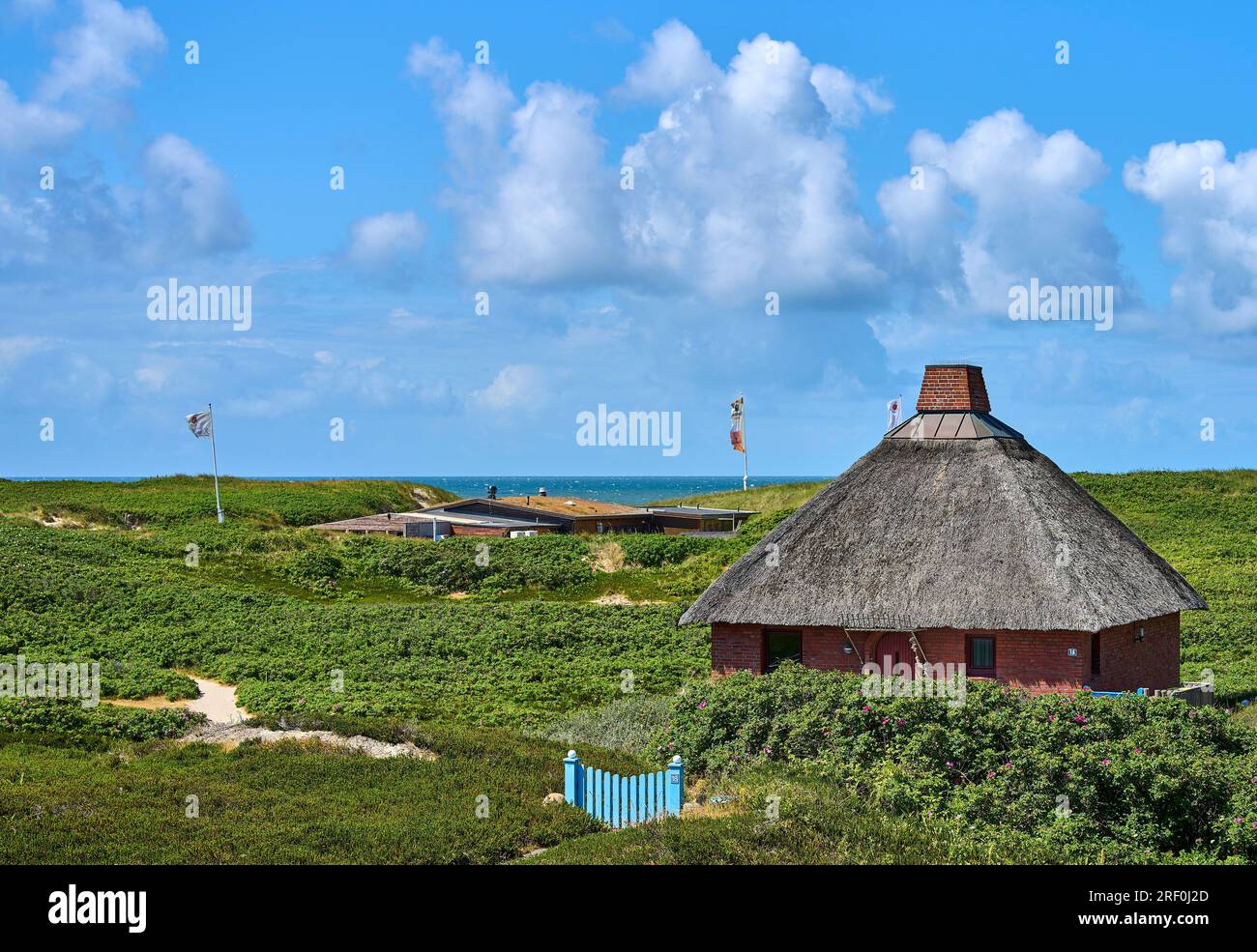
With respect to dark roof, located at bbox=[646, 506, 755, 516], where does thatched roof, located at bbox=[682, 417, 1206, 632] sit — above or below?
below

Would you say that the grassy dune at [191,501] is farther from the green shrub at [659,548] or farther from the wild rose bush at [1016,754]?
the wild rose bush at [1016,754]

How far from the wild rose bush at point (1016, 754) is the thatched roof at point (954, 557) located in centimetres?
468

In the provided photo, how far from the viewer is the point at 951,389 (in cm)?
2823

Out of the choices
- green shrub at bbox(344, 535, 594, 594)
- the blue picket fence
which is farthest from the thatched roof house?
green shrub at bbox(344, 535, 594, 594)

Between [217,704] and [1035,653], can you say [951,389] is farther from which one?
[217,704]

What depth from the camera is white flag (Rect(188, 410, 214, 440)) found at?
60.4m

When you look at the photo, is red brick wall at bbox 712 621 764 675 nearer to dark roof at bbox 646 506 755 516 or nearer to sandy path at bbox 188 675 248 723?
sandy path at bbox 188 675 248 723

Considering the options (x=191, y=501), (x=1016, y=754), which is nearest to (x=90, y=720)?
(x=1016, y=754)

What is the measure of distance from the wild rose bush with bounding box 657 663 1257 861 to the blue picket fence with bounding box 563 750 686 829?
6.21 feet

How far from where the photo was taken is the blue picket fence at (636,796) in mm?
16609

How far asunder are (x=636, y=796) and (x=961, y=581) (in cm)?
1041
